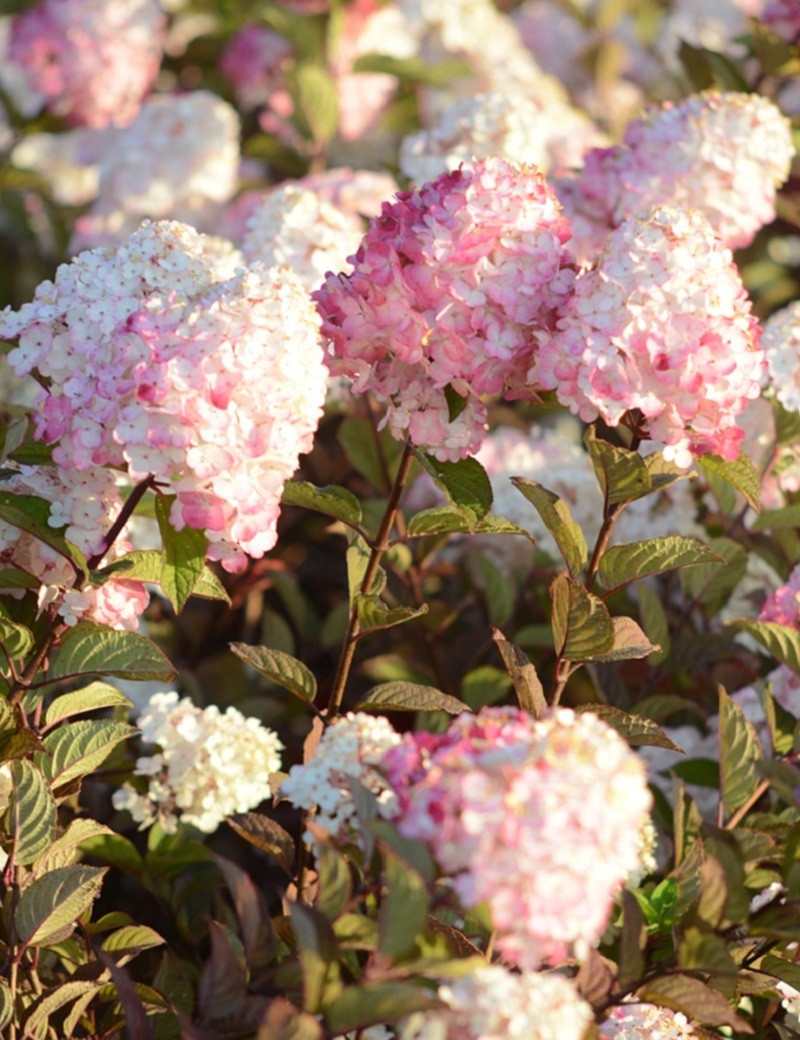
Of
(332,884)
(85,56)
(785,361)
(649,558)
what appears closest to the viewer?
(332,884)

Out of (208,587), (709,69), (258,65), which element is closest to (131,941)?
(208,587)

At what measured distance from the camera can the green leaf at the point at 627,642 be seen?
1410 millimetres

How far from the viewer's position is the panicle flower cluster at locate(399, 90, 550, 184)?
7.64 feet

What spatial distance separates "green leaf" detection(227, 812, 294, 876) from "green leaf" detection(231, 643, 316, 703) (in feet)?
0.50

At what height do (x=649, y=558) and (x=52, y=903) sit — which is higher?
(x=649, y=558)

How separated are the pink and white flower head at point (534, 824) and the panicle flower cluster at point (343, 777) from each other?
12 cm

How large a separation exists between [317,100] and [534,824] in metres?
2.40

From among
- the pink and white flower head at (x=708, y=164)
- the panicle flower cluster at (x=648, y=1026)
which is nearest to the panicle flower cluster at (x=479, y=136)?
the pink and white flower head at (x=708, y=164)

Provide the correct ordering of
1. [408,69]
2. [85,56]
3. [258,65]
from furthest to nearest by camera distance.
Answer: [258,65] → [85,56] → [408,69]

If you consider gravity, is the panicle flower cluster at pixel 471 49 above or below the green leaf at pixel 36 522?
below

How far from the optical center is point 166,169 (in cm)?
307

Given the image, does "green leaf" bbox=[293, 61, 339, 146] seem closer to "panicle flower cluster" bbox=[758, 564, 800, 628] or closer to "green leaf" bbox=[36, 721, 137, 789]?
"panicle flower cluster" bbox=[758, 564, 800, 628]

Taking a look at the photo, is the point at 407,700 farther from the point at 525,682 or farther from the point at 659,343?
the point at 659,343

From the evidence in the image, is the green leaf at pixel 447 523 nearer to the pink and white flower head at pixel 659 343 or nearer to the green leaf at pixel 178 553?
the pink and white flower head at pixel 659 343
